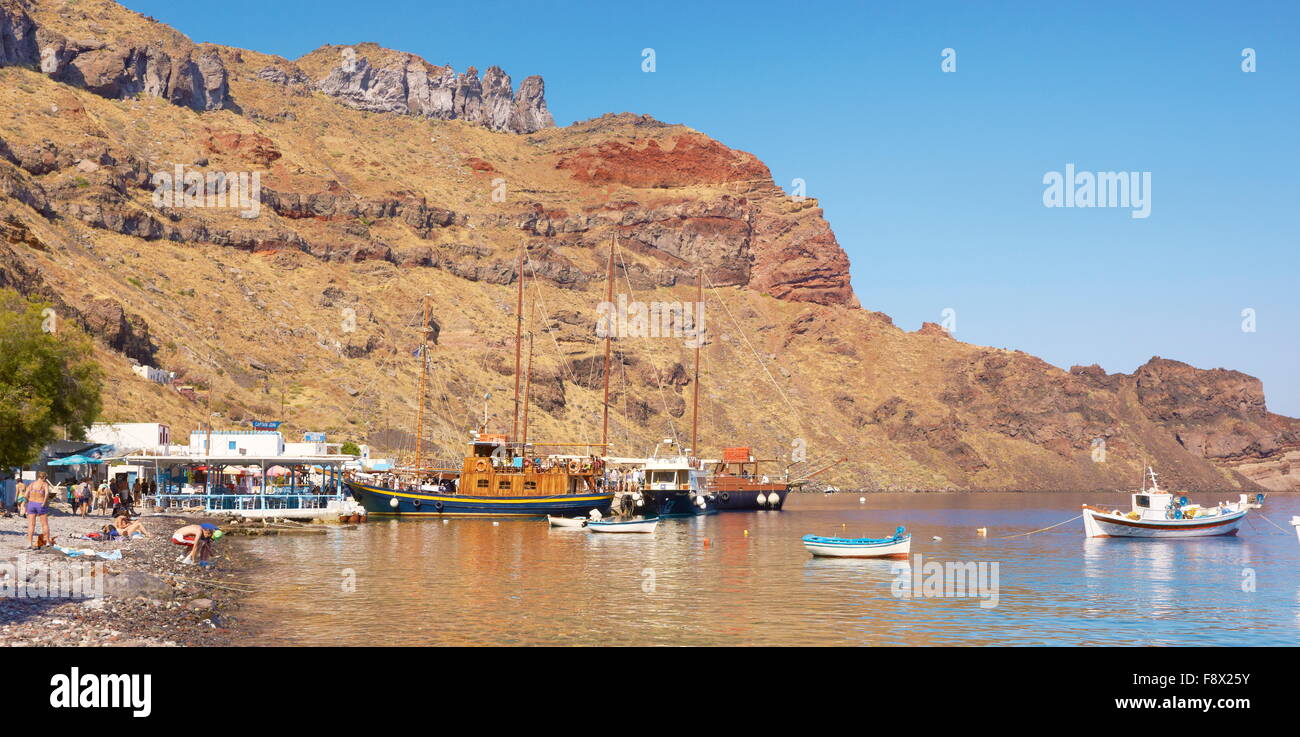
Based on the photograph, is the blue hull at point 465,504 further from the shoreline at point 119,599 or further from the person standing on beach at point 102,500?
the shoreline at point 119,599

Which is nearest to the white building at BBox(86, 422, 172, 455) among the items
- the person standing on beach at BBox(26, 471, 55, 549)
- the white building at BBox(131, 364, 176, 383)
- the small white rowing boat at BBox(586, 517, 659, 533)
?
the white building at BBox(131, 364, 176, 383)

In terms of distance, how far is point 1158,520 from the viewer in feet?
229

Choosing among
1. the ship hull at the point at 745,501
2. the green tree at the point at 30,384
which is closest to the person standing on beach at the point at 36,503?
the green tree at the point at 30,384

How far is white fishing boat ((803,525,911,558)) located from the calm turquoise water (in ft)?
2.09

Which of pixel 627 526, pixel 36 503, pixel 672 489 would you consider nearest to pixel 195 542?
pixel 36 503

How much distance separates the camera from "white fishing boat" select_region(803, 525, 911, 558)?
49.5 metres

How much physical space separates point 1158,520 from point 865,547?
30.5 meters

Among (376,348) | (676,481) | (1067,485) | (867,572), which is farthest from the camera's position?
(1067,485)

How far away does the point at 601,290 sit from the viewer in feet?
606

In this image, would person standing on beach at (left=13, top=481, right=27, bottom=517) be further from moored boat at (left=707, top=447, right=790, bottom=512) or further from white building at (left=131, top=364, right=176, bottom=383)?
A: moored boat at (left=707, top=447, right=790, bottom=512)

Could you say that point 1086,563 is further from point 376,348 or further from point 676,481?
point 376,348

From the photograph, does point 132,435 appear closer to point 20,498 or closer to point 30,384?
point 20,498
